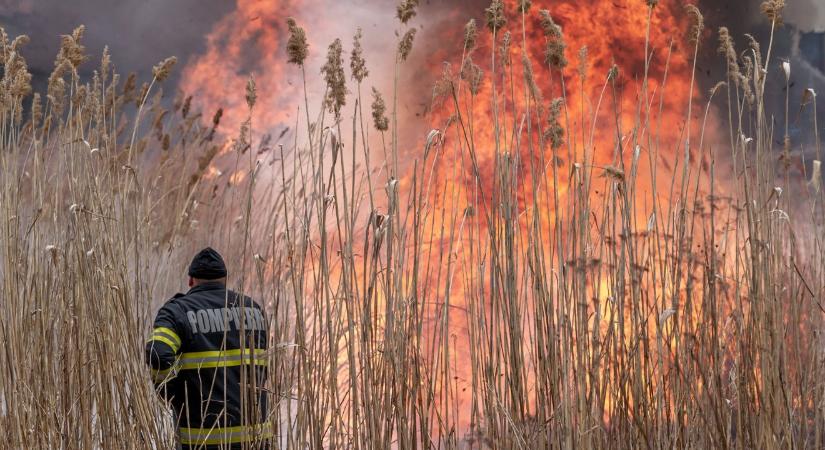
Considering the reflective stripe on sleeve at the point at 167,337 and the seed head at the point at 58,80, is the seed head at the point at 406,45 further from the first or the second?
the reflective stripe on sleeve at the point at 167,337

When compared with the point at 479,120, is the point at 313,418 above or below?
below

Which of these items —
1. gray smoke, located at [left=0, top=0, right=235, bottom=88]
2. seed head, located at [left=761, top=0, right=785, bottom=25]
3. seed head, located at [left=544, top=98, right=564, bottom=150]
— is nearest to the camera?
seed head, located at [left=544, top=98, right=564, bottom=150]

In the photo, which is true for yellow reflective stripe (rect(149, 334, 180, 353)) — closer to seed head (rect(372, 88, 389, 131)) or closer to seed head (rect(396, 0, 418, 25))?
seed head (rect(372, 88, 389, 131))

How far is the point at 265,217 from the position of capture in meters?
4.83

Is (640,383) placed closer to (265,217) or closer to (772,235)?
(772,235)

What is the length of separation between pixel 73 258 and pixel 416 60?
451 cm

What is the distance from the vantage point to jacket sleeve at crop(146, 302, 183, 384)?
2253 mm

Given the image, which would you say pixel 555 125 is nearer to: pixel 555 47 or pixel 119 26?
pixel 555 47

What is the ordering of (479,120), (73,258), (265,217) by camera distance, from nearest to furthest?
(73,258) → (265,217) → (479,120)

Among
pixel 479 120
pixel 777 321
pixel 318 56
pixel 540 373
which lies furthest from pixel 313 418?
pixel 318 56

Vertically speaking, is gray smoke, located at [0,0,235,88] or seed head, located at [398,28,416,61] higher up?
gray smoke, located at [0,0,235,88]

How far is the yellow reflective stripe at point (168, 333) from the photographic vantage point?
2.33 meters

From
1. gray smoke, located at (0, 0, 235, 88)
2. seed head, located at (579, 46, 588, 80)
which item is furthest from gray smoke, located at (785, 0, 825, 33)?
seed head, located at (579, 46, 588, 80)

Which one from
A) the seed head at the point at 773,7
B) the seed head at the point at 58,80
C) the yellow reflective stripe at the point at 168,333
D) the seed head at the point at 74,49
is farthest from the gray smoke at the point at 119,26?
the seed head at the point at 773,7
